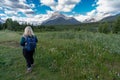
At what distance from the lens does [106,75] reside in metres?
6.40

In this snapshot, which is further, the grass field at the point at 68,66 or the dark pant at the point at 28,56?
the dark pant at the point at 28,56

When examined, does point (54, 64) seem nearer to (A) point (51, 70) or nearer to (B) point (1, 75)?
(A) point (51, 70)

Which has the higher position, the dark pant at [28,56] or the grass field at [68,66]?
the dark pant at [28,56]

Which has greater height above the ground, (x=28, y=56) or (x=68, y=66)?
(x=28, y=56)

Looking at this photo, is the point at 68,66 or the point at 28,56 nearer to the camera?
the point at 68,66

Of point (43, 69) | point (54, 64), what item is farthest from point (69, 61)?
point (43, 69)

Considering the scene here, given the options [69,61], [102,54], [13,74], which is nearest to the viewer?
[13,74]

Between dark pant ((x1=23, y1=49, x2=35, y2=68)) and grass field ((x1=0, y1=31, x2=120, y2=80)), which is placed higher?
dark pant ((x1=23, y1=49, x2=35, y2=68))

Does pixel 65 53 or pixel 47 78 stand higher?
pixel 65 53

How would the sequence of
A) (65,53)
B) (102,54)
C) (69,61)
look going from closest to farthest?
1. (69,61)
2. (102,54)
3. (65,53)

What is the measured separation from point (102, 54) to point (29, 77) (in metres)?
4.07

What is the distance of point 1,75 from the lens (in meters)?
7.32

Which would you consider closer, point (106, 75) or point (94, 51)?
point (106, 75)

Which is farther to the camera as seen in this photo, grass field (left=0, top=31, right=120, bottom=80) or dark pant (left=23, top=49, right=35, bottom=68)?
dark pant (left=23, top=49, right=35, bottom=68)
